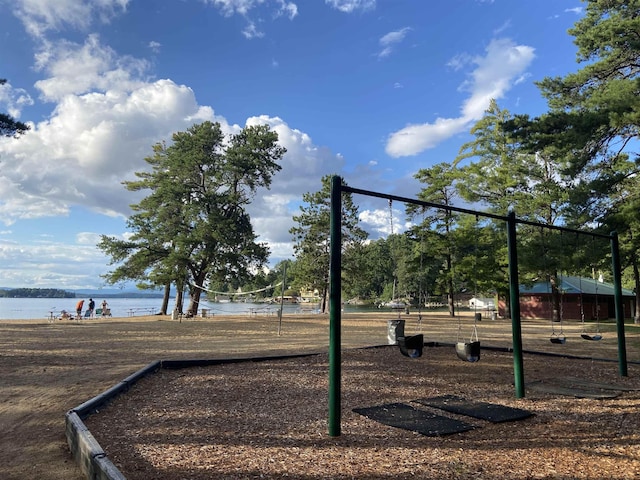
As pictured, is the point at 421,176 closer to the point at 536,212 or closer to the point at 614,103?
the point at 536,212

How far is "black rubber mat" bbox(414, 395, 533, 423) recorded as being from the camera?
4770 mm

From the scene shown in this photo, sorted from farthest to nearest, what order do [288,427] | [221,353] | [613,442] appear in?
[221,353] < [288,427] < [613,442]

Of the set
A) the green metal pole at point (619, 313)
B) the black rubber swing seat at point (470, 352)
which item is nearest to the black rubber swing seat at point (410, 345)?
the black rubber swing seat at point (470, 352)

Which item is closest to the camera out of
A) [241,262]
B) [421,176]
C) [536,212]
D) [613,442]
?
[613,442]

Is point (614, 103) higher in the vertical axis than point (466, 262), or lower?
higher

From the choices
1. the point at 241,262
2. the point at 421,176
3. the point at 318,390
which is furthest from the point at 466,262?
the point at 318,390

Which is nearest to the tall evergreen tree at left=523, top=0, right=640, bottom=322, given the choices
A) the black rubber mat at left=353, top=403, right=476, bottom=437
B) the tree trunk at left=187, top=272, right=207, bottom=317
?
the black rubber mat at left=353, top=403, right=476, bottom=437

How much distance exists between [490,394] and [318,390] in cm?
245

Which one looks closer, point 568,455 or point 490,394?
point 568,455

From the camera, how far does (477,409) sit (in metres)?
5.11

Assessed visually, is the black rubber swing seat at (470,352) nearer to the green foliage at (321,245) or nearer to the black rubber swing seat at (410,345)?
the black rubber swing seat at (410,345)

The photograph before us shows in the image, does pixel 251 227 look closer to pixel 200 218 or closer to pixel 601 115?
pixel 200 218

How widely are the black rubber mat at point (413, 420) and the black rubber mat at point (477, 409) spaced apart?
323 millimetres

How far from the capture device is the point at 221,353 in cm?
1016
